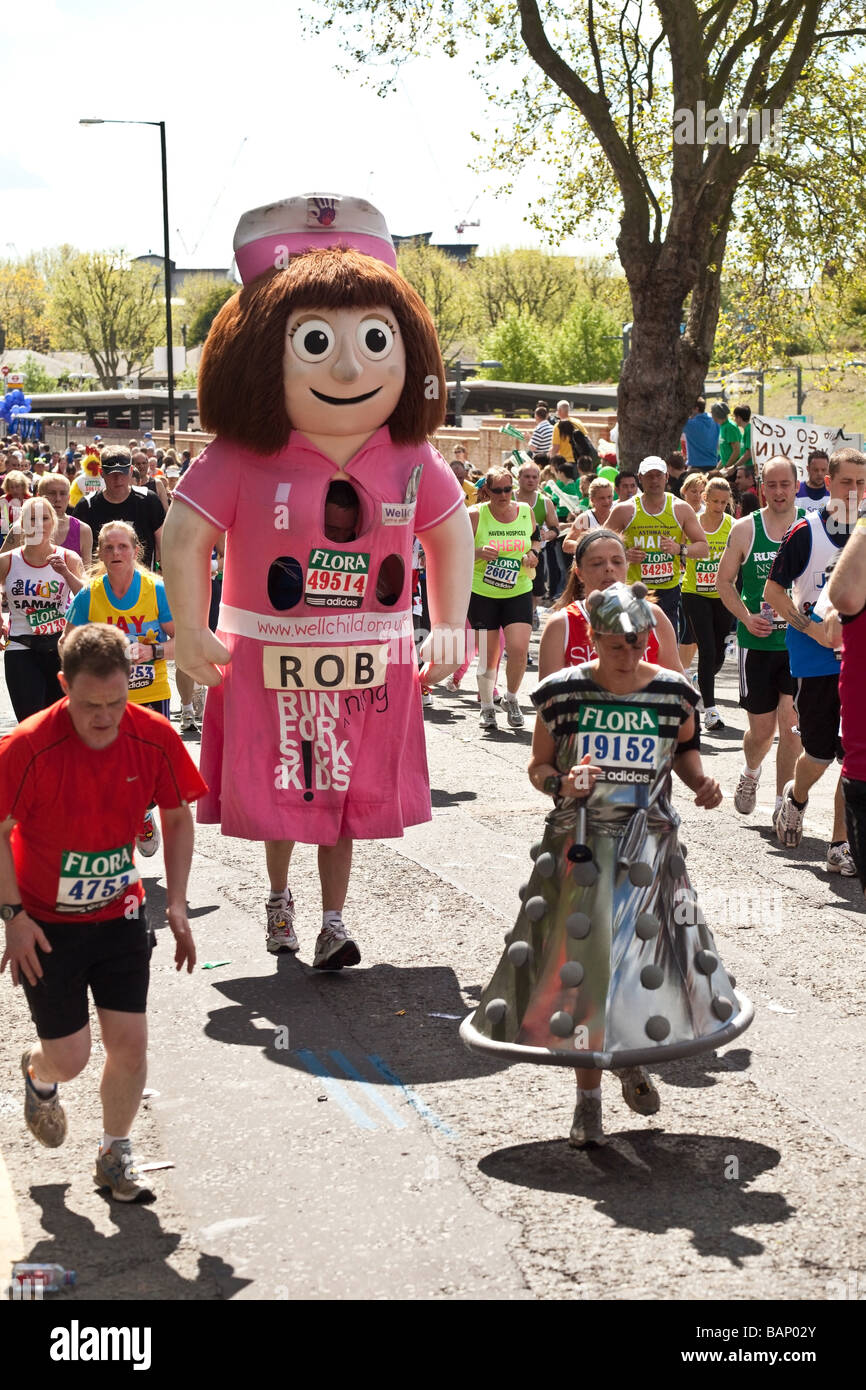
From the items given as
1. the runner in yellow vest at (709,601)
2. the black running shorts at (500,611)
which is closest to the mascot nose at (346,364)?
the black running shorts at (500,611)

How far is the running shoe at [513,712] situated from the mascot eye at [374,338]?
19.6ft

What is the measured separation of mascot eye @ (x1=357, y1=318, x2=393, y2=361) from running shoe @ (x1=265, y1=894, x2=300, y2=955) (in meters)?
2.16

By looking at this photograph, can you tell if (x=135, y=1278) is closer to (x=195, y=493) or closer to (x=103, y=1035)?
(x=103, y=1035)

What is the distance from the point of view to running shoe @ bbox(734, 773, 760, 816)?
31.2ft

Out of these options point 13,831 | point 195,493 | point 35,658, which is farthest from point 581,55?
point 13,831

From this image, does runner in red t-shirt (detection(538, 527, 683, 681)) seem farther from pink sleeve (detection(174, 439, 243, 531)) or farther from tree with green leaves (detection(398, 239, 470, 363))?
tree with green leaves (detection(398, 239, 470, 363))

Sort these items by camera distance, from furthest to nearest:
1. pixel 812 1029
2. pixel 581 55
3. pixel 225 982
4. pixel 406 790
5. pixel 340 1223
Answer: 1. pixel 581 55
2. pixel 406 790
3. pixel 225 982
4. pixel 812 1029
5. pixel 340 1223

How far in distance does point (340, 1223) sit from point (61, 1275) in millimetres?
725

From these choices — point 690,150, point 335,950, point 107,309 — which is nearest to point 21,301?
point 107,309

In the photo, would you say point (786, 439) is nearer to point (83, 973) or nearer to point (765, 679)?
point (765, 679)

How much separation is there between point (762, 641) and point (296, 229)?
370cm

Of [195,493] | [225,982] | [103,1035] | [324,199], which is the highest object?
[324,199]

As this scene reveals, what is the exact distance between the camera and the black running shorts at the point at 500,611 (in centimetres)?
1285

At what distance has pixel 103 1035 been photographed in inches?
182
